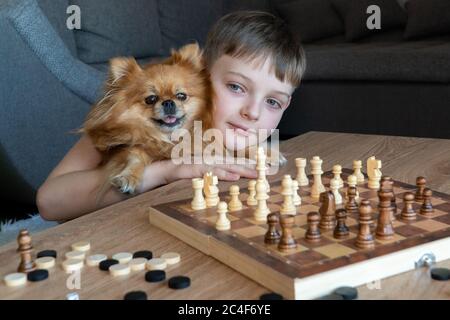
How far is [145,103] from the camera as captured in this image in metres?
1.47

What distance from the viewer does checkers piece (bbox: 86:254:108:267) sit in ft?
2.92

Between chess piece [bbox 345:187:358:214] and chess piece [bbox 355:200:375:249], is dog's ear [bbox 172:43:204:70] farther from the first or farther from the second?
chess piece [bbox 355:200:375:249]

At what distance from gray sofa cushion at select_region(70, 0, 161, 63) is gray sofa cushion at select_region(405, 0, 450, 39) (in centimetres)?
144

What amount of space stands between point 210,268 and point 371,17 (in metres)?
3.19

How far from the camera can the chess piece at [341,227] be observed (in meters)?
0.86

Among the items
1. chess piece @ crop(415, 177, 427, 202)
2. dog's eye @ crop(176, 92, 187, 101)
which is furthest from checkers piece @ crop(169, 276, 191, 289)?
dog's eye @ crop(176, 92, 187, 101)

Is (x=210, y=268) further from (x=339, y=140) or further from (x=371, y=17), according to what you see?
(x=371, y=17)

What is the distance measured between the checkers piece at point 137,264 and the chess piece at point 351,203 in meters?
0.32

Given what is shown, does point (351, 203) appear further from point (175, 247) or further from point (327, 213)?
point (175, 247)

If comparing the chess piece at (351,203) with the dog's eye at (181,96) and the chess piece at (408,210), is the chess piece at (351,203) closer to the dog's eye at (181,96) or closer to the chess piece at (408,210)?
the chess piece at (408,210)

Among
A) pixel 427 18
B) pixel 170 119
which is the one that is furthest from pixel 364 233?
pixel 427 18

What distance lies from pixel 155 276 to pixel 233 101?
0.77m

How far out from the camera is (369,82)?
3211mm
